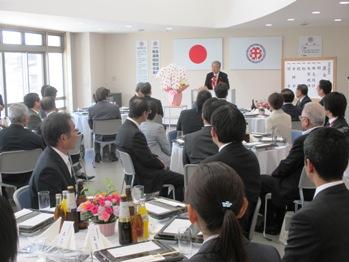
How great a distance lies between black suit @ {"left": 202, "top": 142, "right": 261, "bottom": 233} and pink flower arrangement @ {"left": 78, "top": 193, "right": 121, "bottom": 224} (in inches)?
32.6

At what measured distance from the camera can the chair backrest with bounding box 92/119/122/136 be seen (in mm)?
7699

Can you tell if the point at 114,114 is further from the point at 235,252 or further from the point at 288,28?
the point at 235,252

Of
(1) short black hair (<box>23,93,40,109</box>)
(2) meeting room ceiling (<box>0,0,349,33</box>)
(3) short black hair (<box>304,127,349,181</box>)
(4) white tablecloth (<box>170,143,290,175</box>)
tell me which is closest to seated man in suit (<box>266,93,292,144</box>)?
(4) white tablecloth (<box>170,143,290,175</box>)

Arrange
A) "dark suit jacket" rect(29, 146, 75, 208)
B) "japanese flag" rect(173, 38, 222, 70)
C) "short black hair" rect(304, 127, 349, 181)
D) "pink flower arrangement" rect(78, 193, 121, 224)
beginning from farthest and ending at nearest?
"japanese flag" rect(173, 38, 222, 70) → "dark suit jacket" rect(29, 146, 75, 208) → "pink flower arrangement" rect(78, 193, 121, 224) → "short black hair" rect(304, 127, 349, 181)

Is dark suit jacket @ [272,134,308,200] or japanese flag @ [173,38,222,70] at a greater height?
japanese flag @ [173,38,222,70]

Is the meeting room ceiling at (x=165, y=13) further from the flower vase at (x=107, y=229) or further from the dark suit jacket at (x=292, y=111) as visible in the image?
the flower vase at (x=107, y=229)

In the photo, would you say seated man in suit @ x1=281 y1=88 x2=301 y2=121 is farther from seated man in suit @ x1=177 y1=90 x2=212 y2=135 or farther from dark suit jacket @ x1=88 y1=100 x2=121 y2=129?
dark suit jacket @ x1=88 y1=100 x2=121 y2=129

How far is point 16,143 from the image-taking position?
5.05 meters

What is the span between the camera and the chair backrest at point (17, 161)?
4.78 m

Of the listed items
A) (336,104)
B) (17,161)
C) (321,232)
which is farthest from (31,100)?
(321,232)

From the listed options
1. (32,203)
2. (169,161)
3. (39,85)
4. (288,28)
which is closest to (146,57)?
(39,85)

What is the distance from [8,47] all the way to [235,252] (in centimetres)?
946

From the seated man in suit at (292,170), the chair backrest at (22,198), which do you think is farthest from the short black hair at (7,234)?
the seated man in suit at (292,170)

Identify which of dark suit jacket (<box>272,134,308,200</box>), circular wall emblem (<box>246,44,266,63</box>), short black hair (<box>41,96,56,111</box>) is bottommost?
dark suit jacket (<box>272,134,308,200</box>)
